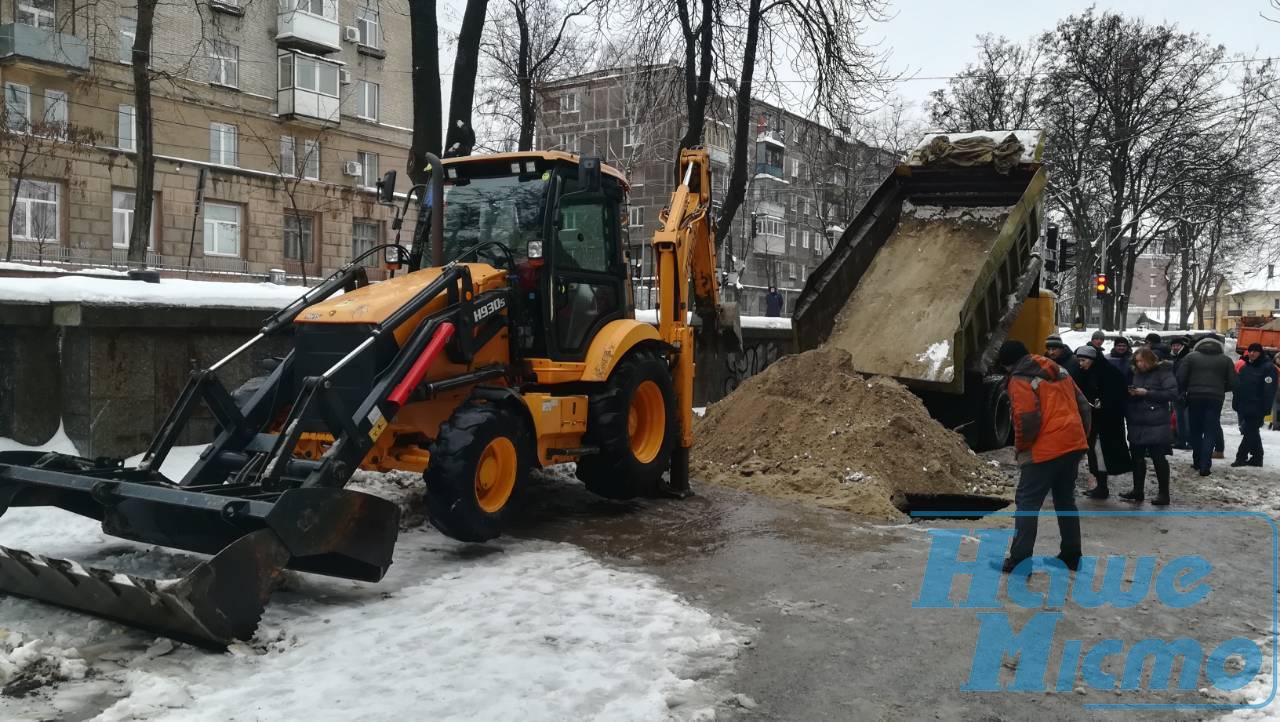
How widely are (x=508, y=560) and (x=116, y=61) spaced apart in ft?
86.6

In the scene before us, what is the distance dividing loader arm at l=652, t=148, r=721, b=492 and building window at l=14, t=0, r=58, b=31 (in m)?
23.6

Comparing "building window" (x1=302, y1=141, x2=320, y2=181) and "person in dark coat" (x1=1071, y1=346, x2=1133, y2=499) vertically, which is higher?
"building window" (x1=302, y1=141, x2=320, y2=181)

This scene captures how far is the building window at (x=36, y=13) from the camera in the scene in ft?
82.1

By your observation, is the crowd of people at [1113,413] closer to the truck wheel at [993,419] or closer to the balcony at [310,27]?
the truck wheel at [993,419]

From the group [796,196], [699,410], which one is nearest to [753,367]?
[699,410]

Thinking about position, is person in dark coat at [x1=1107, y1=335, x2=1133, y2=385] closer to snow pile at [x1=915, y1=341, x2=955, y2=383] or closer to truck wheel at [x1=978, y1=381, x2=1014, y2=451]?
truck wheel at [x1=978, y1=381, x2=1014, y2=451]

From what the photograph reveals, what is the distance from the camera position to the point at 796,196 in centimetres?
5719

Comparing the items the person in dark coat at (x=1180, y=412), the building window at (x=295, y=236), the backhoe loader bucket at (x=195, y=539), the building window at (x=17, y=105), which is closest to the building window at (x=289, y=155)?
the building window at (x=295, y=236)

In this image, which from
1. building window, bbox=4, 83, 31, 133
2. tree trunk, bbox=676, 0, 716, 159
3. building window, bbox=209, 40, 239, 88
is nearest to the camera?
tree trunk, bbox=676, 0, 716, 159

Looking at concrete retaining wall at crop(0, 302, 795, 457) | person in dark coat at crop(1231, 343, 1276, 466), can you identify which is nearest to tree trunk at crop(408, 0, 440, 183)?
concrete retaining wall at crop(0, 302, 795, 457)

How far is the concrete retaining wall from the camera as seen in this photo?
765 centimetres

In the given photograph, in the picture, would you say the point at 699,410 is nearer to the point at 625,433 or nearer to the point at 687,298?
the point at 687,298

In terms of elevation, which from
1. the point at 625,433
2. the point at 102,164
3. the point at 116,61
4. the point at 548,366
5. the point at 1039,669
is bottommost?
the point at 1039,669

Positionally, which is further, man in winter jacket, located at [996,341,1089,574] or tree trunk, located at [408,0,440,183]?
tree trunk, located at [408,0,440,183]
